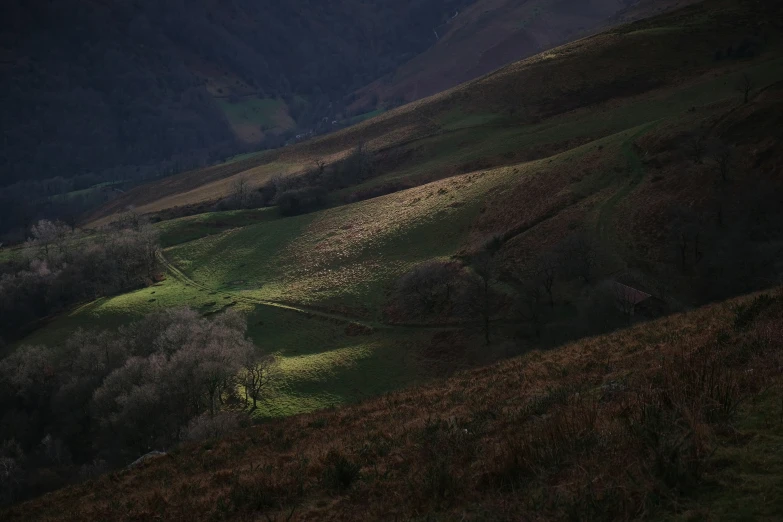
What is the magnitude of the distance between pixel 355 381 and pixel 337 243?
34.4 meters

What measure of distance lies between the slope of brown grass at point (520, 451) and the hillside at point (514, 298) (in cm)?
6

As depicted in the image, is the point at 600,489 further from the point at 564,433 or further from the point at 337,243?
the point at 337,243

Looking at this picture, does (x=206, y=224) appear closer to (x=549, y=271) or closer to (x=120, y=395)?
(x=120, y=395)

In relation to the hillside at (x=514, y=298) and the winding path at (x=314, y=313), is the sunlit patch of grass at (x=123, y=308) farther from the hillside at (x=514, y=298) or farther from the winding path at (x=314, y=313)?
the winding path at (x=314, y=313)

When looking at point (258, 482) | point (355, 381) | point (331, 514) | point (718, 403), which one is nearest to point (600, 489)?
point (718, 403)

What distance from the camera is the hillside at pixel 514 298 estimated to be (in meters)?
8.27

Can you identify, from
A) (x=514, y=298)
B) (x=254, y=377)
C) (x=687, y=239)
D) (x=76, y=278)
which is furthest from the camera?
(x=76, y=278)

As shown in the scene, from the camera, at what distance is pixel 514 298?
163 ft

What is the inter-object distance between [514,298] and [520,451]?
4236cm

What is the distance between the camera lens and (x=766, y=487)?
6.23 m

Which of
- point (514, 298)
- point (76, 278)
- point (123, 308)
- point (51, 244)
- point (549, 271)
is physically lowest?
point (514, 298)

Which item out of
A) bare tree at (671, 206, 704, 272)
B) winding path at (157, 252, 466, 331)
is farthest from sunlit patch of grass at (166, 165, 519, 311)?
bare tree at (671, 206, 704, 272)

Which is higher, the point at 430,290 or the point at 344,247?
the point at 344,247

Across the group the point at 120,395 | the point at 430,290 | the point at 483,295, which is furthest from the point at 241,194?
the point at 483,295
